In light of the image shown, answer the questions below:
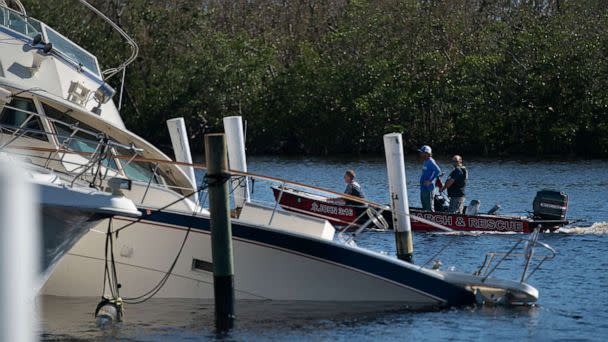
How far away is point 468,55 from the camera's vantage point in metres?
64.9

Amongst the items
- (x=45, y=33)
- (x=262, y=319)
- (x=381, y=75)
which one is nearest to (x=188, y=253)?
(x=262, y=319)

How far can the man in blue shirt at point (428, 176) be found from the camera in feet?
75.3

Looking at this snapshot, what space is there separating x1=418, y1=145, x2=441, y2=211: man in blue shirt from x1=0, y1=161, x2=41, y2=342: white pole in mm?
22024

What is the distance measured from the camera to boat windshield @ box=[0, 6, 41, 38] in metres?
15.6

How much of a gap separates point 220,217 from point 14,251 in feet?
37.4

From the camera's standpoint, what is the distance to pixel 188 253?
14242 mm

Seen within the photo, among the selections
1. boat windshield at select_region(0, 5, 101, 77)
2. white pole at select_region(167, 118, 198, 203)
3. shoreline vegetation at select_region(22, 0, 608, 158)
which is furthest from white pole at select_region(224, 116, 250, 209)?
shoreline vegetation at select_region(22, 0, 608, 158)

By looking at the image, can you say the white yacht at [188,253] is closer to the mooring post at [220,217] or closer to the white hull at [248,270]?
the white hull at [248,270]

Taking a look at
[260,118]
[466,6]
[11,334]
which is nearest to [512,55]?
[466,6]

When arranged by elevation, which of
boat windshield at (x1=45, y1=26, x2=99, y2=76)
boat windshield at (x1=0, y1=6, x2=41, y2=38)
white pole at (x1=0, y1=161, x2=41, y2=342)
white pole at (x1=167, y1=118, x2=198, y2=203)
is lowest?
white pole at (x1=0, y1=161, x2=41, y2=342)

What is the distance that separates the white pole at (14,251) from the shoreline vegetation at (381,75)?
60.7 metres

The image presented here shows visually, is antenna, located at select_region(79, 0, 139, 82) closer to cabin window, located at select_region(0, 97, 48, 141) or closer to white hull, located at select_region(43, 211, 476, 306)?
cabin window, located at select_region(0, 97, 48, 141)

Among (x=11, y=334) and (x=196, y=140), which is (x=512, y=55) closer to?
(x=196, y=140)

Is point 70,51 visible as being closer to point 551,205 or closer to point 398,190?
point 398,190
